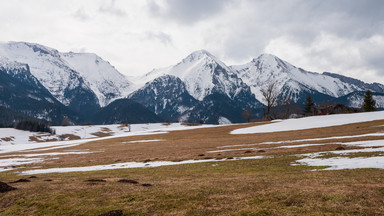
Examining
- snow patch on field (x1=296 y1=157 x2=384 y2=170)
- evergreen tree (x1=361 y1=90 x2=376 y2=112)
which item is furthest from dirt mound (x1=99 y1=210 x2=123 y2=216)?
evergreen tree (x1=361 y1=90 x2=376 y2=112)

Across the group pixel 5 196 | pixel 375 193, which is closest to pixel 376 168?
pixel 375 193

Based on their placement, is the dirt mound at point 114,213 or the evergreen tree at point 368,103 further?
the evergreen tree at point 368,103

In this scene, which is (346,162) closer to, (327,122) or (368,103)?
(327,122)

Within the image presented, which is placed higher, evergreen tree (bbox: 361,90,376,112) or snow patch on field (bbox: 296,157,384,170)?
evergreen tree (bbox: 361,90,376,112)

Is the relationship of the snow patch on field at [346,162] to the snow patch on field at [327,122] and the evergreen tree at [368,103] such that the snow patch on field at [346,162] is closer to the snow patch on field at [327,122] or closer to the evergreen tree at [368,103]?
the snow patch on field at [327,122]

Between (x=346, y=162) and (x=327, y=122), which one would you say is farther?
(x=327, y=122)

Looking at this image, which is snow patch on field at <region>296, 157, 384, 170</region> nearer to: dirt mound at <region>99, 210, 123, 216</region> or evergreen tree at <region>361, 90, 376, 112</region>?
dirt mound at <region>99, 210, 123, 216</region>

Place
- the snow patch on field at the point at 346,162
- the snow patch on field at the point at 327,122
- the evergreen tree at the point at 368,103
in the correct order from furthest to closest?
the evergreen tree at the point at 368,103 < the snow patch on field at the point at 327,122 < the snow patch on field at the point at 346,162

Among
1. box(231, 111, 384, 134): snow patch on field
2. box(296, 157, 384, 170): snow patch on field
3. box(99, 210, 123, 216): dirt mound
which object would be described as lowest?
A: box(99, 210, 123, 216): dirt mound

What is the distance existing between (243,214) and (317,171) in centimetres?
997

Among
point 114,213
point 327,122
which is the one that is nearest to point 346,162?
point 114,213

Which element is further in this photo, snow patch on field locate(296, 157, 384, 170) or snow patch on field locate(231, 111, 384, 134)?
snow patch on field locate(231, 111, 384, 134)

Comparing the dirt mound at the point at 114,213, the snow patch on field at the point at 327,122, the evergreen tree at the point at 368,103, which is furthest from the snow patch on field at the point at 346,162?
the evergreen tree at the point at 368,103

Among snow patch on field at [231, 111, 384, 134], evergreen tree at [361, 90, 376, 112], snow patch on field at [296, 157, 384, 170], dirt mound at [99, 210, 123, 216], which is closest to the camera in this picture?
dirt mound at [99, 210, 123, 216]
